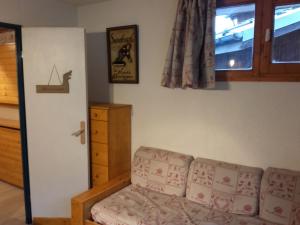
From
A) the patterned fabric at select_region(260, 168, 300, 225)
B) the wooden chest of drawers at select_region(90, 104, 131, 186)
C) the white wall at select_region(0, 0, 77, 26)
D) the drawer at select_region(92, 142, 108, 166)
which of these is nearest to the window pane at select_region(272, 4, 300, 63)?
the patterned fabric at select_region(260, 168, 300, 225)

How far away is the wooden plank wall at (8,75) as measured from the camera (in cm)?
364

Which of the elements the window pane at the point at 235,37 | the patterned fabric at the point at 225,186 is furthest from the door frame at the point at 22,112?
the window pane at the point at 235,37

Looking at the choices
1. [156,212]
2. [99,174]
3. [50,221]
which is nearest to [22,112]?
[99,174]

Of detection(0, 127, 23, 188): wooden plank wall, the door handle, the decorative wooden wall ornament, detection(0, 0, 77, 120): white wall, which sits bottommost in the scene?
detection(0, 127, 23, 188): wooden plank wall

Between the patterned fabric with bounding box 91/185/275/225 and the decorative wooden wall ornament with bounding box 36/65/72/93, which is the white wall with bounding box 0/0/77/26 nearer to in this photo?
the decorative wooden wall ornament with bounding box 36/65/72/93

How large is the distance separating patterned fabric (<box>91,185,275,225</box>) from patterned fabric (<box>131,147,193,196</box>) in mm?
99

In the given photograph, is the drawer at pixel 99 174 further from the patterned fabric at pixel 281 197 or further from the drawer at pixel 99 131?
the patterned fabric at pixel 281 197

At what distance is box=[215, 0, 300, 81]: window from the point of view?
1997 millimetres

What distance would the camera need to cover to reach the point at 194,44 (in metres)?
2.19

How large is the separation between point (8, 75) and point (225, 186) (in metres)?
3.31

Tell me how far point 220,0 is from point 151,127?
1363 millimetres

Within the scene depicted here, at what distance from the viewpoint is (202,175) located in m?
2.24

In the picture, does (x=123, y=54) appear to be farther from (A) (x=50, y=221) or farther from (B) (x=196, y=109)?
(A) (x=50, y=221)

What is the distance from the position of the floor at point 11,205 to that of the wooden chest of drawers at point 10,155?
0.12 metres
